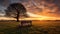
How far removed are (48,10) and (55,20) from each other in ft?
3.42

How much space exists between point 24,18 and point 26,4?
122 cm

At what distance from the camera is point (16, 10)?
45.6ft

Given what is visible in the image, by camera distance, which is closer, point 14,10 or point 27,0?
point 27,0

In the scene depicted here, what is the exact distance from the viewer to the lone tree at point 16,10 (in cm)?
1336

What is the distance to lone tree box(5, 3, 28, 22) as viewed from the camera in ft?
43.8

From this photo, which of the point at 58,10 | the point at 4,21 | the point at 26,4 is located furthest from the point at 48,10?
the point at 4,21

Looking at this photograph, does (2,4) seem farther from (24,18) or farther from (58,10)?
(58,10)

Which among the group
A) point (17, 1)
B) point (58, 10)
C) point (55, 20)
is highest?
point (17, 1)

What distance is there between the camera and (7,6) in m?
13.1

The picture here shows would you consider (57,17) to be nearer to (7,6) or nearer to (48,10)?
(48,10)

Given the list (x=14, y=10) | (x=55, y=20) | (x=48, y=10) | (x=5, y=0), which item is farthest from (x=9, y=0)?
(x=55, y=20)

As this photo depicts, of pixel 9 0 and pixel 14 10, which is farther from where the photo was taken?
pixel 14 10

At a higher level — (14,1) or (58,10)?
(14,1)

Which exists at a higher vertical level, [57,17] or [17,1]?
[17,1]
